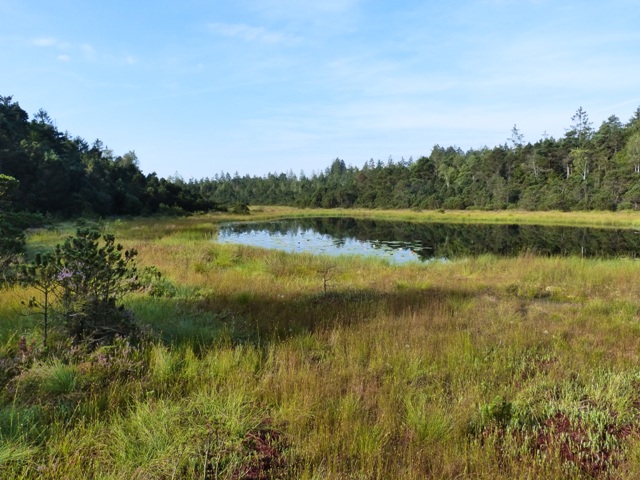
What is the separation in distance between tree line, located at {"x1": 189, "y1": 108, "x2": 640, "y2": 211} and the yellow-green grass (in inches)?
2278

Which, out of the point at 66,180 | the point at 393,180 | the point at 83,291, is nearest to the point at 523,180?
the point at 393,180

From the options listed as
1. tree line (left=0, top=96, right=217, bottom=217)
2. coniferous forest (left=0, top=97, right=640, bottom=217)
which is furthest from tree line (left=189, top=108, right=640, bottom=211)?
tree line (left=0, top=96, right=217, bottom=217)

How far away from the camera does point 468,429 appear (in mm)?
3344

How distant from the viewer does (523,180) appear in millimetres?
69125

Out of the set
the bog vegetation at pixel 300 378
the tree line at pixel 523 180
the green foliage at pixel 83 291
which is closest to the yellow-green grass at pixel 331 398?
the bog vegetation at pixel 300 378

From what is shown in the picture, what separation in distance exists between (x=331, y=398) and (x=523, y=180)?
76.0 meters

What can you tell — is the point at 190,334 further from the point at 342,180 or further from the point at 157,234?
the point at 342,180

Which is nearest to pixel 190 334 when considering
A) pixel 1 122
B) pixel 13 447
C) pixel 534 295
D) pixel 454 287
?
pixel 13 447

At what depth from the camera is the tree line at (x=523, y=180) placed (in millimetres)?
55094

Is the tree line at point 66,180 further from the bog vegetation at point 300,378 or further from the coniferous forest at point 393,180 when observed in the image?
the bog vegetation at point 300,378

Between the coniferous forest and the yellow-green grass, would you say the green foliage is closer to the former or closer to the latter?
the yellow-green grass

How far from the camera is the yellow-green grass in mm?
2742

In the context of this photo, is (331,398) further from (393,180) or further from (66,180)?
(393,180)

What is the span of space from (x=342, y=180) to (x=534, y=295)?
119032mm
